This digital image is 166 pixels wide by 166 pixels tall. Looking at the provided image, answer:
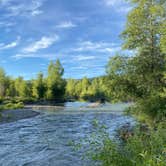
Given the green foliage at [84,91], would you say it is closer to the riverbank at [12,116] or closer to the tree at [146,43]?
the riverbank at [12,116]

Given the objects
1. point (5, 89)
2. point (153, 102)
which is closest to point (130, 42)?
point (153, 102)

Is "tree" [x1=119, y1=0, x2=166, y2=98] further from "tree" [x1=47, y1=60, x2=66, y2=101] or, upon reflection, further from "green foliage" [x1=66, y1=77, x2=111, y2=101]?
"green foliage" [x1=66, y1=77, x2=111, y2=101]

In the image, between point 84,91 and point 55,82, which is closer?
point 55,82

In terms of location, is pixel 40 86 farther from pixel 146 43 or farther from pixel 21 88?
pixel 146 43

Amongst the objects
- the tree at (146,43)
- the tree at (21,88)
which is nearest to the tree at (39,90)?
the tree at (21,88)

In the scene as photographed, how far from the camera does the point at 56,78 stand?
3757 inches

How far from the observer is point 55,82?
310 ft

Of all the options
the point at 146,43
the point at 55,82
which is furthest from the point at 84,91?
the point at 146,43

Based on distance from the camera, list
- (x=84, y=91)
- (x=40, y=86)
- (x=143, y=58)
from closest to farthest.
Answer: (x=143, y=58) < (x=40, y=86) < (x=84, y=91)

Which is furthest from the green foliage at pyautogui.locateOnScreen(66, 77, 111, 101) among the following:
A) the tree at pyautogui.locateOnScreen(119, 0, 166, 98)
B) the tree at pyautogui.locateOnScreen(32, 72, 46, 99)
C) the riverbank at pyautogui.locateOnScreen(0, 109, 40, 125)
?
the tree at pyautogui.locateOnScreen(119, 0, 166, 98)

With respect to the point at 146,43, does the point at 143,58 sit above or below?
below

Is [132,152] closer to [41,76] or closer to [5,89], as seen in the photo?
[41,76]

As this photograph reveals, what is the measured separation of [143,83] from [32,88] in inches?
3021

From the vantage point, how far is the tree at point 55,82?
9275 centimetres
